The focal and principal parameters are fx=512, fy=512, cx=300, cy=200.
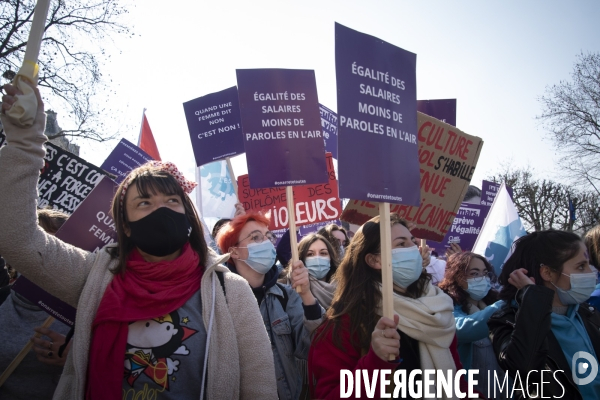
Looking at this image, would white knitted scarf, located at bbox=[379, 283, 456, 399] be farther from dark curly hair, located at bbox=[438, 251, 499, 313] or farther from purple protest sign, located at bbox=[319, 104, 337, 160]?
purple protest sign, located at bbox=[319, 104, 337, 160]

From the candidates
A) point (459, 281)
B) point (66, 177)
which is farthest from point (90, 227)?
point (459, 281)

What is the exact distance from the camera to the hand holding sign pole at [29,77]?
191cm

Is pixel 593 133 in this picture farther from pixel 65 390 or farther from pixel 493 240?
pixel 65 390

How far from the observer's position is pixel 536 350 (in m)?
2.88

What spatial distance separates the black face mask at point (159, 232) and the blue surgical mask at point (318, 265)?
8.14 feet

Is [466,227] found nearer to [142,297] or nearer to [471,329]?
[471,329]

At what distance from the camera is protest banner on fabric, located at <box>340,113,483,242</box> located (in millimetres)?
4355

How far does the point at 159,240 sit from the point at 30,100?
30.3 inches

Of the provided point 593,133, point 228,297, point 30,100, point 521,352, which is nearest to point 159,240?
point 228,297

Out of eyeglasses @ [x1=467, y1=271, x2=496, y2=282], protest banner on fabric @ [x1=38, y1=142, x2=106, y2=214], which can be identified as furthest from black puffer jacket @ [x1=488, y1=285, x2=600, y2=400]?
protest banner on fabric @ [x1=38, y1=142, x2=106, y2=214]

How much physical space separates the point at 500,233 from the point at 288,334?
12.3 ft

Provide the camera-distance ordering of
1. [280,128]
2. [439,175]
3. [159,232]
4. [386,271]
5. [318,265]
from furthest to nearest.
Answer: [318,265]
[439,175]
[280,128]
[386,271]
[159,232]

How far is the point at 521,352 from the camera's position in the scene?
2889 millimetres

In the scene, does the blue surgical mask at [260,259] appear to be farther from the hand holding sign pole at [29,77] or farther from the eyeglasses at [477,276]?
the hand holding sign pole at [29,77]
